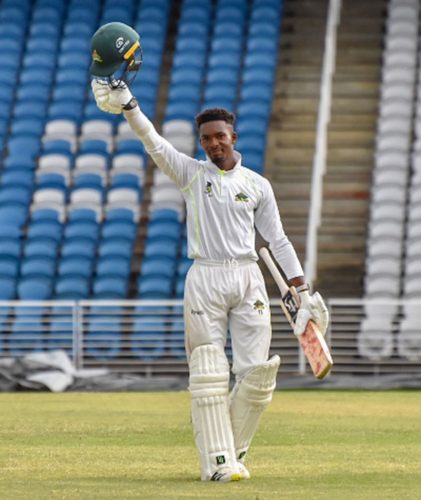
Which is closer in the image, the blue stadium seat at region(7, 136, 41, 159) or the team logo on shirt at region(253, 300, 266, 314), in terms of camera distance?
the team logo on shirt at region(253, 300, 266, 314)

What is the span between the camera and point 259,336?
858 cm

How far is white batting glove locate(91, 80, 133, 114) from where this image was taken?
27.4 feet

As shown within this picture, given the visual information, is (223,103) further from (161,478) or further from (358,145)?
(161,478)

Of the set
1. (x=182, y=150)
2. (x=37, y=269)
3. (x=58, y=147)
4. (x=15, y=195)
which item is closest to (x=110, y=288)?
(x=37, y=269)

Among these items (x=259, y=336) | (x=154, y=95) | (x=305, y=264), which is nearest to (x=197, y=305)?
(x=259, y=336)

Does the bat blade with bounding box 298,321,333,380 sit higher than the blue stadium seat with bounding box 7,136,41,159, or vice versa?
the blue stadium seat with bounding box 7,136,41,159

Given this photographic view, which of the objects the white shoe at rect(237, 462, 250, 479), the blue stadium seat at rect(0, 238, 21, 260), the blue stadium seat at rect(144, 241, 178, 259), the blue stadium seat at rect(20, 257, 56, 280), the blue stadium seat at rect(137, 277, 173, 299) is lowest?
the white shoe at rect(237, 462, 250, 479)

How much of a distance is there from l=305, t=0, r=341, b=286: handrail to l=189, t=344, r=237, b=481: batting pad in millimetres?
11224

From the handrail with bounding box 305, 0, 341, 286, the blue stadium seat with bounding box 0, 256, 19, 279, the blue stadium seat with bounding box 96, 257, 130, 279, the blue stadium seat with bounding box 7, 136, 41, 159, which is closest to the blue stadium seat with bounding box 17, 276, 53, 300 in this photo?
the blue stadium seat with bounding box 0, 256, 19, 279

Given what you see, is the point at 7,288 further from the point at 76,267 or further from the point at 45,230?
the point at 45,230

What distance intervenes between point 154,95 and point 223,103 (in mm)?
1307

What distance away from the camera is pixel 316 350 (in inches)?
333

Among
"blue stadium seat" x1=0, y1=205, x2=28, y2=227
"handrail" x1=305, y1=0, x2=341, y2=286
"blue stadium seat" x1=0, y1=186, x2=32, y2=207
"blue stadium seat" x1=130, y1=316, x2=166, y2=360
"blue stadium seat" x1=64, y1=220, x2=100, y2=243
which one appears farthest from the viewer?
"blue stadium seat" x1=0, y1=186, x2=32, y2=207

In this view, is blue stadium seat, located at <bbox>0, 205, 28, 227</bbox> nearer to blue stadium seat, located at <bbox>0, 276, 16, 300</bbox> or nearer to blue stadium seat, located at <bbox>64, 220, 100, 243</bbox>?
blue stadium seat, located at <bbox>64, 220, 100, 243</bbox>
